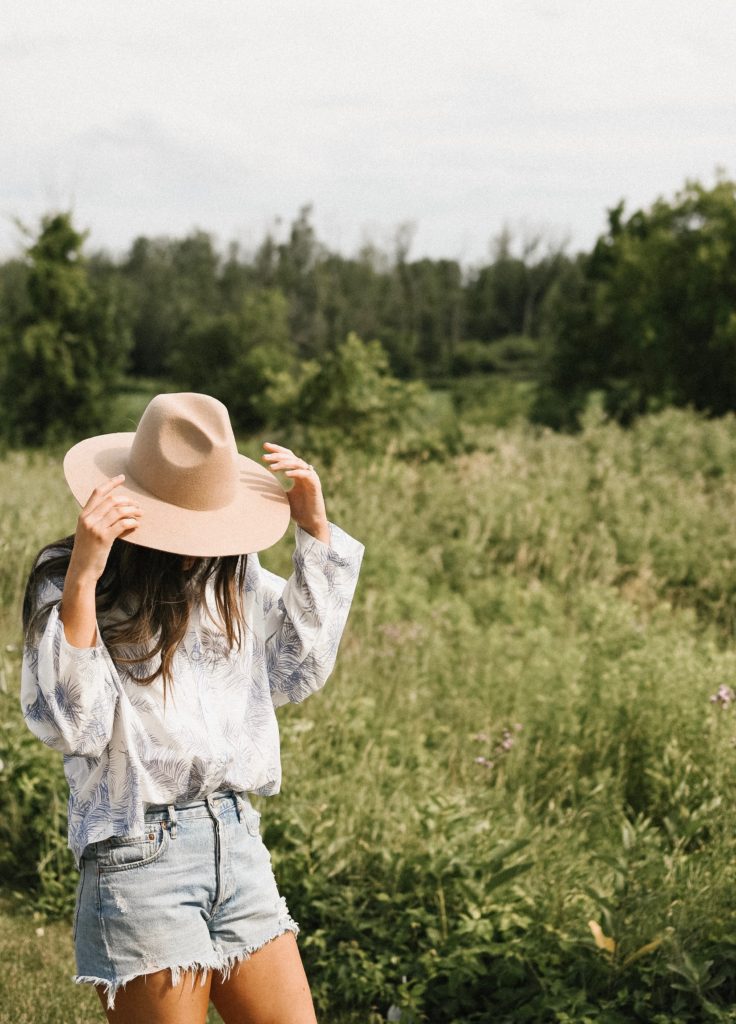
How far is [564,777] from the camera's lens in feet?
15.1

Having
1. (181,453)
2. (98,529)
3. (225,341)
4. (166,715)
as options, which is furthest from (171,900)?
(225,341)

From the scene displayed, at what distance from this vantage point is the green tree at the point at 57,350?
2439 cm

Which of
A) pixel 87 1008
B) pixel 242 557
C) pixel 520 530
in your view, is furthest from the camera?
pixel 520 530

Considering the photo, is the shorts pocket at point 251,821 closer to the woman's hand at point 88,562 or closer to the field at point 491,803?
the woman's hand at point 88,562

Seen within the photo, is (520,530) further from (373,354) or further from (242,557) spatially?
(242,557)

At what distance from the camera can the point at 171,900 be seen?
195cm

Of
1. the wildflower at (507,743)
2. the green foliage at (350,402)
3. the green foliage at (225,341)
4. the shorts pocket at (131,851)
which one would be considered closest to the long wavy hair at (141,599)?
the shorts pocket at (131,851)

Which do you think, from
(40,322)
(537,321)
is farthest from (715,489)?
(537,321)

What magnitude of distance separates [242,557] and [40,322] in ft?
79.2

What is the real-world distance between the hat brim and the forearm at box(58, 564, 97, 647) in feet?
0.39

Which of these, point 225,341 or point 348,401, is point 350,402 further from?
point 225,341

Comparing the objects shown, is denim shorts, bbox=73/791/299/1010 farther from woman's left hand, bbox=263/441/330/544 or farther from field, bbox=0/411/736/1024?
field, bbox=0/411/736/1024

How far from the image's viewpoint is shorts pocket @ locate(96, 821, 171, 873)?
1949 millimetres

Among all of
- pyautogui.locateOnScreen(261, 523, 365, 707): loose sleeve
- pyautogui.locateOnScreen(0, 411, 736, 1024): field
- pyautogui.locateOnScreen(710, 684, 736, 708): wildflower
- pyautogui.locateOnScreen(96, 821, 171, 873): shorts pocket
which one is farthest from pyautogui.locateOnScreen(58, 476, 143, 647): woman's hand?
pyautogui.locateOnScreen(710, 684, 736, 708): wildflower
